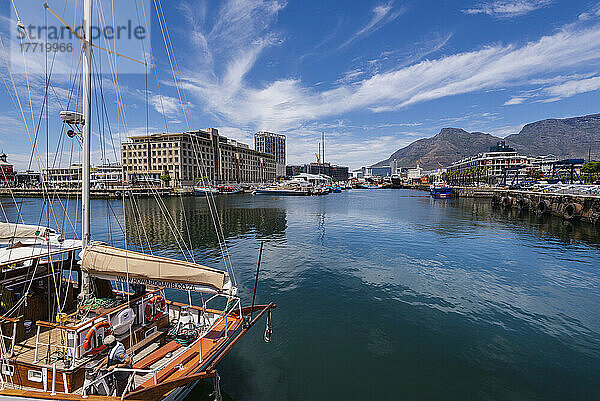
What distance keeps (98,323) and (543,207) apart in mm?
77230

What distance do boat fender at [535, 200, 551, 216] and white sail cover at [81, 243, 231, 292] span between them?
7313cm

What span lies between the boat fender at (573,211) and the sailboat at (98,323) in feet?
211

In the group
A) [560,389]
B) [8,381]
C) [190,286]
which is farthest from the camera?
[560,389]

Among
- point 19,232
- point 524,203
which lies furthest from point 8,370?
point 524,203

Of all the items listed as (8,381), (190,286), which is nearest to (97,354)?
(8,381)

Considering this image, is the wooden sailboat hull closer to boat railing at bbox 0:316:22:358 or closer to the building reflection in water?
boat railing at bbox 0:316:22:358

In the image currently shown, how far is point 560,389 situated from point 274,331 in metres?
11.6

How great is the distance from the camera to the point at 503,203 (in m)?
78.1

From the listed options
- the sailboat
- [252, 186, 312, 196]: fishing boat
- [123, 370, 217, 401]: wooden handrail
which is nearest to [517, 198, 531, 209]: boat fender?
the sailboat

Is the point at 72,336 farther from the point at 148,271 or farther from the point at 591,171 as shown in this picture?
the point at 591,171

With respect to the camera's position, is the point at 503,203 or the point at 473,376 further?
the point at 503,203

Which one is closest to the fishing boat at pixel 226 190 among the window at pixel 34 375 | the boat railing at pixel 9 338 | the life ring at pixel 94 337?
the boat railing at pixel 9 338

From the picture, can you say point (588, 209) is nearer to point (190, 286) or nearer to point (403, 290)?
point (403, 290)

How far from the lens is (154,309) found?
385 inches
